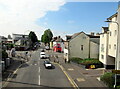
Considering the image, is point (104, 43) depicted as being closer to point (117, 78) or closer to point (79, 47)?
point (79, 47)

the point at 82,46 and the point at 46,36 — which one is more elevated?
the point at 46,36

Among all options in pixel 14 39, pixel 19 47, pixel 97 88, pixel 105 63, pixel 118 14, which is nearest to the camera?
pixel 97 88

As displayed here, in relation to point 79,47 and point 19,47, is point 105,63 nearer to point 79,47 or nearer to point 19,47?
point 79,47

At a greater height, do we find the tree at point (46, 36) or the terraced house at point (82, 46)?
the tree at point (46, 36)

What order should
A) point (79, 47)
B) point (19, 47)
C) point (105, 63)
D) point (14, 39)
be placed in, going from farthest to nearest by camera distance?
point (14, 39), point (19, 47), point (79, 47), point (105, 63)

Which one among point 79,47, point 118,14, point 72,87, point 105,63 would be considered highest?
point 118,14

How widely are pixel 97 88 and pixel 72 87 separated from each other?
11.4ft

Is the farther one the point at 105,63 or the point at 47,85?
the point at 105,63

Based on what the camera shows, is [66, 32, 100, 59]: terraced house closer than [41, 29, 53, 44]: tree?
Yes

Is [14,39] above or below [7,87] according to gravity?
above

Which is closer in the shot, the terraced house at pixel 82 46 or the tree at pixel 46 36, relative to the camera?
the terraced house at pixel 82 46

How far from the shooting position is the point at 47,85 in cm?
2159

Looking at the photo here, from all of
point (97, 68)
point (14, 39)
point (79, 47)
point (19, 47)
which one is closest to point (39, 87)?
point (97, 68)

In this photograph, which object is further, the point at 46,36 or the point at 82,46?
the point at 46,36
